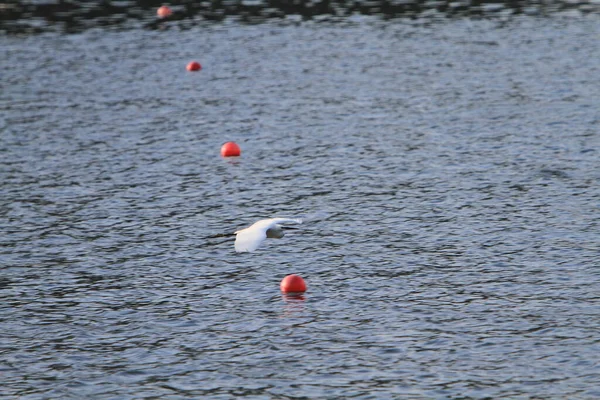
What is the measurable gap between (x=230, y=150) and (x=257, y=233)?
6.51 metres

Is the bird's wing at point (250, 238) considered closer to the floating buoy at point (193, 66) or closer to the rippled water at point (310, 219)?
the rippled water at point (310, 219)

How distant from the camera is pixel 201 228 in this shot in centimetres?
1823

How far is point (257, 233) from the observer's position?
54.0ft

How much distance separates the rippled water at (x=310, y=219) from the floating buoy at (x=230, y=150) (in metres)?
0.23

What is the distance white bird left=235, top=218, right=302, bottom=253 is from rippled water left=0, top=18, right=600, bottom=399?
35 cm

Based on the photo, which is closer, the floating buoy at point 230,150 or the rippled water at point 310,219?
the rippled water at point 310,219

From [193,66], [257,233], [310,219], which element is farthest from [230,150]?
[193,66]

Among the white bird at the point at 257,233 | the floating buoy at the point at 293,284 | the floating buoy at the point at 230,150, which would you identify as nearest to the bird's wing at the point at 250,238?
the white bird at the point at 257,233

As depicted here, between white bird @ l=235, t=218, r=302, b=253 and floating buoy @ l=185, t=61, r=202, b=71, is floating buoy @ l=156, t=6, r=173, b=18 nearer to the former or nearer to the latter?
floating buoy @ l=185, t=61, r=202, b=71

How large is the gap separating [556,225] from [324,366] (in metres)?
6.64

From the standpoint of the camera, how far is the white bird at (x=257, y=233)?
16.3 metres

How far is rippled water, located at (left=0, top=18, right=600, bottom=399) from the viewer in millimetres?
12672

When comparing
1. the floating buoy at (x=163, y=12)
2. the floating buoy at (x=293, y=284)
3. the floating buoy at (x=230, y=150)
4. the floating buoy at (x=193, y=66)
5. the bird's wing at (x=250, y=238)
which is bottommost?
the floating buoy at (x=293, y=284)

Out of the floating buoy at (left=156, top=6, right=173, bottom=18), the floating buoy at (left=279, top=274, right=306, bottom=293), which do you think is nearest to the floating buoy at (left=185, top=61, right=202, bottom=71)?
the floating buoy at (left=156, top=6, right=173, bottom=18)
